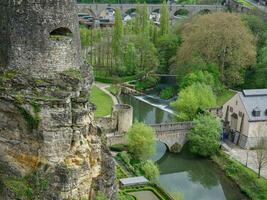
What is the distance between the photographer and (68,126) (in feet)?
52.8

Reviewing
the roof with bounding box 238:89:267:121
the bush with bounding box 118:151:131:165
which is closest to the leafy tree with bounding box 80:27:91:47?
the roof with bounding box 238:89:267:121

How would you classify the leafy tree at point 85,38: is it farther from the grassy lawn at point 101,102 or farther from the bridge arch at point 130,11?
the bridge arch at point 130,11

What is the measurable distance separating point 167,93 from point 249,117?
769 inches

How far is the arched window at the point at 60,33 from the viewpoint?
52.8 feet

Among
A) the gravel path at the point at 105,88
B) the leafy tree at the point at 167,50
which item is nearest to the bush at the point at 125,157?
the gravel path at the point at 105,88

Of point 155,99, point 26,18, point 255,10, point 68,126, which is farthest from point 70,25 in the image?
point 255,10

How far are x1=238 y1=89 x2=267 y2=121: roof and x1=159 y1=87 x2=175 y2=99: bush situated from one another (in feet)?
58.3

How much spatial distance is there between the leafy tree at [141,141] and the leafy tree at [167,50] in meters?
28.8

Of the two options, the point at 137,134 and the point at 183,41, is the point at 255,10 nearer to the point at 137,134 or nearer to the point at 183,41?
the point at 183,41

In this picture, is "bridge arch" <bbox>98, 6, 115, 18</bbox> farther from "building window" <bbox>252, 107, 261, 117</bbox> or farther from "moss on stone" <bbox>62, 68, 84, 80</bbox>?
"moss on stone" <bbox>62, 68, 84, 80</bbox>

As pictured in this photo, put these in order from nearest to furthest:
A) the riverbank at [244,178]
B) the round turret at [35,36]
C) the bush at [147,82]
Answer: the round turret at [35,36]
the riverbank at [244,178]
the bush at [147,82]

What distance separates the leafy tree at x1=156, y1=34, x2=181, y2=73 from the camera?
67.2 m

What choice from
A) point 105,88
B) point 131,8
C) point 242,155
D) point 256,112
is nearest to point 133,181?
point 242,155

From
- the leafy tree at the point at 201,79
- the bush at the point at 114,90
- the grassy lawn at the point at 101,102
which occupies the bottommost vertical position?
the grassy lawn at the point at 101,102
